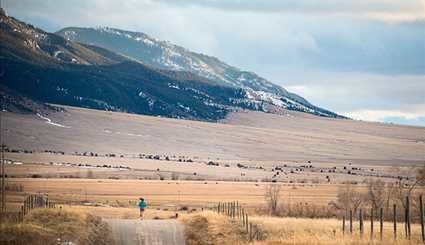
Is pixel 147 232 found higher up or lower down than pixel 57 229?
lower down

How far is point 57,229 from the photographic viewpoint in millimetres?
48406

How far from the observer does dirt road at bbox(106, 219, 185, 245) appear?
159 feet

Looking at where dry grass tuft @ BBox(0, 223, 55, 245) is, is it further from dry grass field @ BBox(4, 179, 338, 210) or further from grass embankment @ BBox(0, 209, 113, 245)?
dry grass field @ BBox(4, 179, 338, 210)

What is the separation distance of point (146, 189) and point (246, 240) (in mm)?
80885

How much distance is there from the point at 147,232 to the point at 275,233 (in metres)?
8.28

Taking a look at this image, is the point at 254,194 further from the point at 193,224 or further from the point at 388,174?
the point at 193,224

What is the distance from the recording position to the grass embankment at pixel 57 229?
44.6 metres

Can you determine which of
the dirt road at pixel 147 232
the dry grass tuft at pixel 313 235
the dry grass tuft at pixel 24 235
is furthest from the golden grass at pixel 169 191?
the dry grass tuft at pixel 24 235

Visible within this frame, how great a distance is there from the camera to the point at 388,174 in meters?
184

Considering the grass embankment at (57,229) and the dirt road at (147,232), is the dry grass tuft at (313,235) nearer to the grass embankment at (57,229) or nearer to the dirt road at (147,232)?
the dirt road at (147,232)

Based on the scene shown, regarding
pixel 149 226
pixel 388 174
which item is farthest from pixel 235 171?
pixel 149 226

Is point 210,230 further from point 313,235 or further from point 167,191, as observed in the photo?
point 167,191

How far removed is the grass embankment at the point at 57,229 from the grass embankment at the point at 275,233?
5.08 meters

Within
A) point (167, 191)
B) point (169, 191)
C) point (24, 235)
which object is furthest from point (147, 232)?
point (167, 191)
